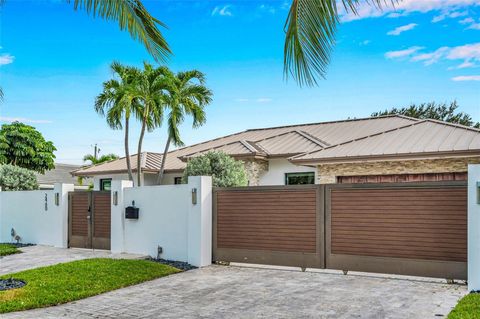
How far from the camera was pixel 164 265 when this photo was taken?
11.3 metres

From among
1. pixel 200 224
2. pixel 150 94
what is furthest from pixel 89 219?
pixel 150 94

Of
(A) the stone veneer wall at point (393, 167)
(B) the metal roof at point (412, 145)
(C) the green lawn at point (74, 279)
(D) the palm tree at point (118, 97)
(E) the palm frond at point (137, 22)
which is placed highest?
(D) the palm tree at point (118, 97)

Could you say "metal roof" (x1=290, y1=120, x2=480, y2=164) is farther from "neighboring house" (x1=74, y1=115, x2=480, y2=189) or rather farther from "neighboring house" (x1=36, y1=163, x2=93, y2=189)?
"neighboring house" (x1=36, y1=163, x2=93, y2=189)

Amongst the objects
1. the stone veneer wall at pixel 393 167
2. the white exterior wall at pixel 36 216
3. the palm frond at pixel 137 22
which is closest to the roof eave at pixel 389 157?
the stone veneer wall at pixel 393 167

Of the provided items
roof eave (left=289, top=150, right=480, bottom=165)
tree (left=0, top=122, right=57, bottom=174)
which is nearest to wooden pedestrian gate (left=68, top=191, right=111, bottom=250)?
roof eave (left=289, top=150, right=480, bottom=165)

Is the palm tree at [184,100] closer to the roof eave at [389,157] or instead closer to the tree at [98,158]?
the roof eave at [389,157]

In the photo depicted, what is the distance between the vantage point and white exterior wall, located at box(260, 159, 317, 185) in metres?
18.2

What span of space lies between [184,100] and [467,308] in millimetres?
16258

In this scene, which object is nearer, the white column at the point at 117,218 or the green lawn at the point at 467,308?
the green lawn at the point at 467,308

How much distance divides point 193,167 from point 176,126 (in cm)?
828

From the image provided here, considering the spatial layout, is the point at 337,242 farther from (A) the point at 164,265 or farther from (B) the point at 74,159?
(B) the point at 74,159

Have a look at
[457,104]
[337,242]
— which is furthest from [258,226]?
[457,104]

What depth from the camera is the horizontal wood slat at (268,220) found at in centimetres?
1059

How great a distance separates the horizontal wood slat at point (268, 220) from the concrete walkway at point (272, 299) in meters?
0.90
